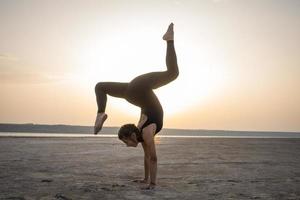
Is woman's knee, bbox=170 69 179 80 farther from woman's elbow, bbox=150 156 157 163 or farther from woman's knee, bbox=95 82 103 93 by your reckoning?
woman's elbow, bbox=150 156 157 163

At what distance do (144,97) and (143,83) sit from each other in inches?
10.0

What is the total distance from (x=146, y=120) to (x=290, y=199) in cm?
265

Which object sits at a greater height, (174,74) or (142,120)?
(174,74)

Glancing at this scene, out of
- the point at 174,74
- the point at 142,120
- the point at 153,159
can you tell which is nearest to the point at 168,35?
the point at 174,74

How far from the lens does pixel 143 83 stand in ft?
22.6

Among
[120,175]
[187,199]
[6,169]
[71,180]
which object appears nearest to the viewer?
[187,199]

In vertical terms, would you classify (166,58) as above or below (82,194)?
above

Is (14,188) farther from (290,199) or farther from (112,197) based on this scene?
(290,199)

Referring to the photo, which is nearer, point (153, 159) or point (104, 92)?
→ point (104, 92)

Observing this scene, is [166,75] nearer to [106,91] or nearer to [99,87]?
[106,91]

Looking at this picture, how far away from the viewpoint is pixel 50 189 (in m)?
6.83

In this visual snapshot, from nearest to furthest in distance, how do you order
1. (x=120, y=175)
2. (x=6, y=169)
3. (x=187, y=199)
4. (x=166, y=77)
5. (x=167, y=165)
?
1. (x=187, y=199)
2. (x=166, y=77)
3. (x=120, y=175)
4. (x=6, y=169)
5. (x=167, y=165)

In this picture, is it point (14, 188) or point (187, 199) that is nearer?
point (187, 199)

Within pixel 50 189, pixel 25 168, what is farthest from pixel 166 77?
pixel 25 168
